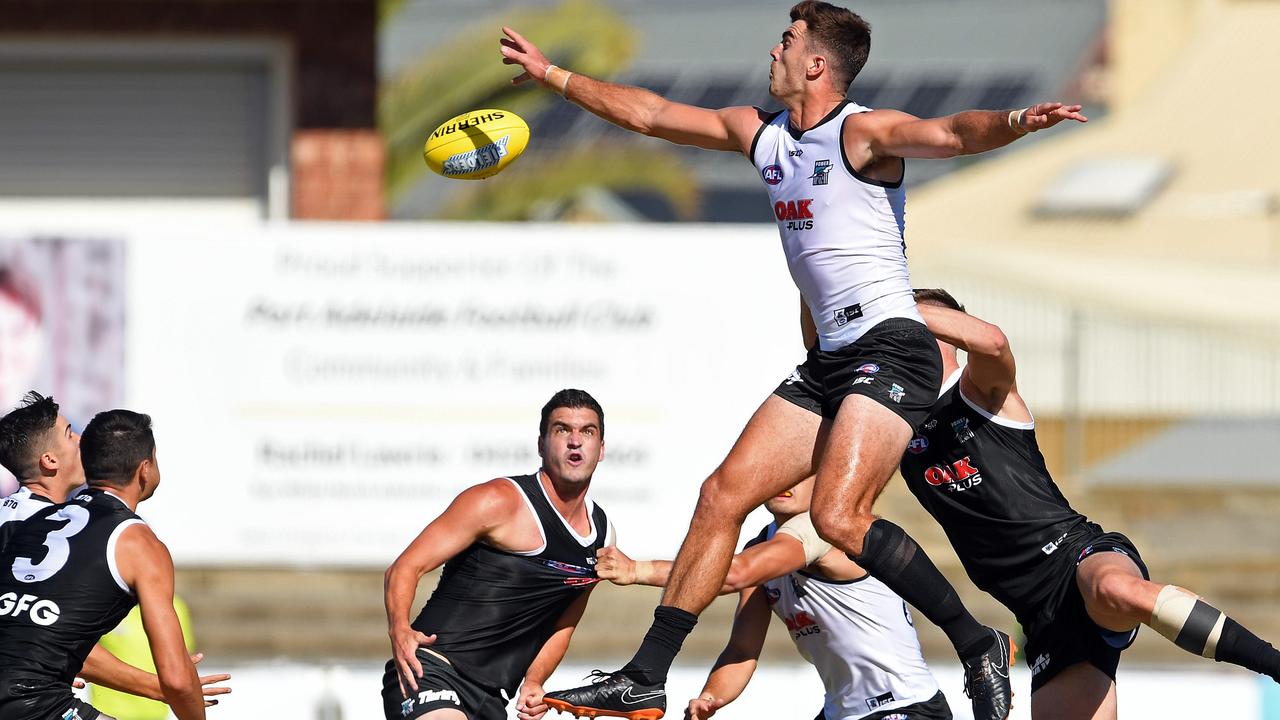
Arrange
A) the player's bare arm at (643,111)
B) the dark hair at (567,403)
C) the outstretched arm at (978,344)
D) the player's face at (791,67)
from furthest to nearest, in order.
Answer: the dark hair at (567,403) → the player's bare arm at (643,111) → the outstretched arm at (978,344) → the player's face at (791,67)

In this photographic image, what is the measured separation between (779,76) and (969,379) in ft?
4.96

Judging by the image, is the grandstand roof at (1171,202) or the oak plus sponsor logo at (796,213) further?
the grandstand roof at (1171,202)

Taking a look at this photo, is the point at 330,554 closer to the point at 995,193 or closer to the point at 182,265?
the point at 182,265

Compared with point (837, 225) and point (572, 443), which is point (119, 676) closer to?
point (572, 443)

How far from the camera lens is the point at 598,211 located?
2886cm

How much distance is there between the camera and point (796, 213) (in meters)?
6.10

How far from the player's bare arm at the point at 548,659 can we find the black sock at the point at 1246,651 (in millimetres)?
2588

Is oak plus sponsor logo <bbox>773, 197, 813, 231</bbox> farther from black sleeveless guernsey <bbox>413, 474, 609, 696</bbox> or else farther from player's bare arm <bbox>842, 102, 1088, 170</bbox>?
black sleeveless guernsey <bbox>413, 474, 609, 696</bbox>

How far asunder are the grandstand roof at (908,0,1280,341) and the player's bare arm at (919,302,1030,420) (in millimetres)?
20813

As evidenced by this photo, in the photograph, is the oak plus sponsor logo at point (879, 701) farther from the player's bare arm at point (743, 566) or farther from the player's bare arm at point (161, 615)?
the player's bare arm at point (161, 615)

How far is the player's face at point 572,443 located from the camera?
677cm

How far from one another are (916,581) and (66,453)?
3.40 metres

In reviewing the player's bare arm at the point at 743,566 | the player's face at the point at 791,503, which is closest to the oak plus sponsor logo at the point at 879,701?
the player's bare arm at the point at 743,566

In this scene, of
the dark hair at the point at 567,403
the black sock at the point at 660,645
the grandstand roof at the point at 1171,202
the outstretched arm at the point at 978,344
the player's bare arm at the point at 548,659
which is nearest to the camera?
the black sock at the point at 660,645
